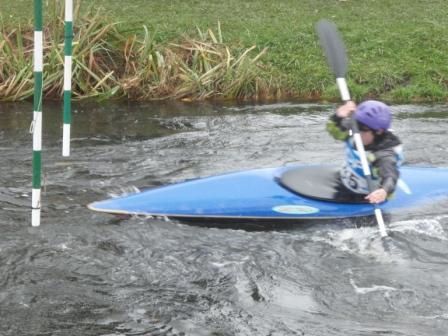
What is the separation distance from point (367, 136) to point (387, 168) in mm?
309

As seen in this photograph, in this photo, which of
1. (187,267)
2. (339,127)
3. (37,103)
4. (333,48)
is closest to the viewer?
(187,267)

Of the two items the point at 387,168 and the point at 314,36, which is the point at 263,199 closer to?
the point at 387,168

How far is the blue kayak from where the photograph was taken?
17.3 feet

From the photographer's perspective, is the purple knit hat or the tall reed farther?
the tall reed

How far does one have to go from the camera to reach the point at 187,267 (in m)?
4.66

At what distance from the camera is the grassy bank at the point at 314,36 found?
10.5 metres

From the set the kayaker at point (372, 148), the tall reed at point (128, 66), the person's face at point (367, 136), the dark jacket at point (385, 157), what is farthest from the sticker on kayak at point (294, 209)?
the tall reed at point (128, 66)

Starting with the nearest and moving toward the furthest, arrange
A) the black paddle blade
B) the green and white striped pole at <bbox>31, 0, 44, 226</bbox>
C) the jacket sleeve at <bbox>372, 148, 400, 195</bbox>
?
the green and white striped pole at <bbox>31, 0, 44, 226</bbox> → the jacket sleeve at <bbox>372, 148, 400, 195</bbox> → the black paddle blade

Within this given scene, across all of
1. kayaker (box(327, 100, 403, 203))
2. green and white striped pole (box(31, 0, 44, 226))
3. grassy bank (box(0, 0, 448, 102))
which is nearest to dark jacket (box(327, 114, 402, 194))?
kayaker (box(327, 100, 403, 203))

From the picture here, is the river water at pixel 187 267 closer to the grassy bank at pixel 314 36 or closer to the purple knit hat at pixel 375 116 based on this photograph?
the purple knit hat at pixel 375 116

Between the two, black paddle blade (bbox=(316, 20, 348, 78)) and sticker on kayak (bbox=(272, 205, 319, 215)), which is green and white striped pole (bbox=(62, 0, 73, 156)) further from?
sticker on kayak (bbox=(272, 205, 319, 215))

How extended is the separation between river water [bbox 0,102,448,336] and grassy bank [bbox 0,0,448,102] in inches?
132

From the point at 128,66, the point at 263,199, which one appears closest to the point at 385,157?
the point at 263,199

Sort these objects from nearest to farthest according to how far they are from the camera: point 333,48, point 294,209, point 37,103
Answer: point 37,103, point 294,209, point 333,48
